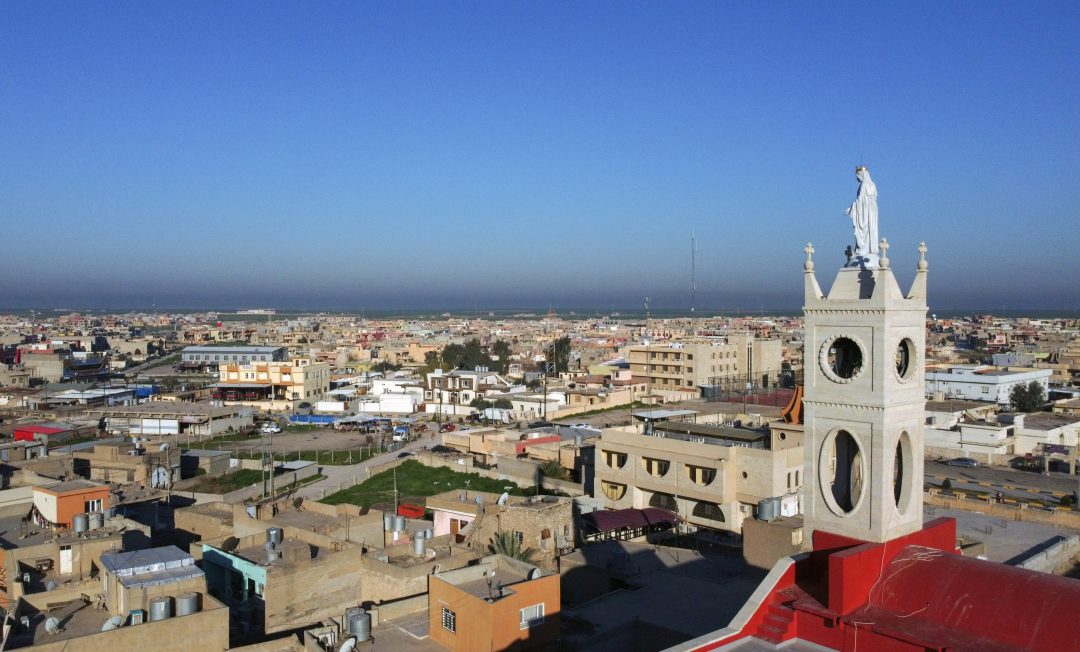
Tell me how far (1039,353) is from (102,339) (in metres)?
101

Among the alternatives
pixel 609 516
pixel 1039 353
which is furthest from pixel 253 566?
pixel 1039 353

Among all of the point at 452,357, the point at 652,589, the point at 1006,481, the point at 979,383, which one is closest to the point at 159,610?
the point at 652,589

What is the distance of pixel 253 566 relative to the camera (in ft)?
53.3

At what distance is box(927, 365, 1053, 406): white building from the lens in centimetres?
5081

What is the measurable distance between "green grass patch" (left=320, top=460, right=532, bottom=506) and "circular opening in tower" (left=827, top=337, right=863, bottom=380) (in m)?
20.0

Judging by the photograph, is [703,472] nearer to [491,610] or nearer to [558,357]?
[491,610]


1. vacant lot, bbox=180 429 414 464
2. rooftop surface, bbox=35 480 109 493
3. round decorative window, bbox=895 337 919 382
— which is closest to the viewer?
round decorative window, bbox=895 337 919 382

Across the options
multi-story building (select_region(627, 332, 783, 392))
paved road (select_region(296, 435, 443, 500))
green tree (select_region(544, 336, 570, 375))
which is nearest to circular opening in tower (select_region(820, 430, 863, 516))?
paved road (select_region(296, 435, 443, 500))

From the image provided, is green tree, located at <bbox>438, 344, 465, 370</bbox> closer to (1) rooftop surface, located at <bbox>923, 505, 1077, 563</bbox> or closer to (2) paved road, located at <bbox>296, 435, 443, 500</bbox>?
(2) paved road, located at <bbox>296, 435, 443, 500</bbox>

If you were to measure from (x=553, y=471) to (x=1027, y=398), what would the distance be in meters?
30.7

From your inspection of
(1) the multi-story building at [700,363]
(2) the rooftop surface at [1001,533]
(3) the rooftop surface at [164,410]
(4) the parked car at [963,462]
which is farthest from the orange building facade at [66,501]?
(1) the multi-story building at [700,363]

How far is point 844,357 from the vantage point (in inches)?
412

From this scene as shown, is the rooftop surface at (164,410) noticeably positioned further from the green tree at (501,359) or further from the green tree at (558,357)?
→ the green tree at (558,357)

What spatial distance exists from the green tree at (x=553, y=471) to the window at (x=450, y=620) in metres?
18.0
